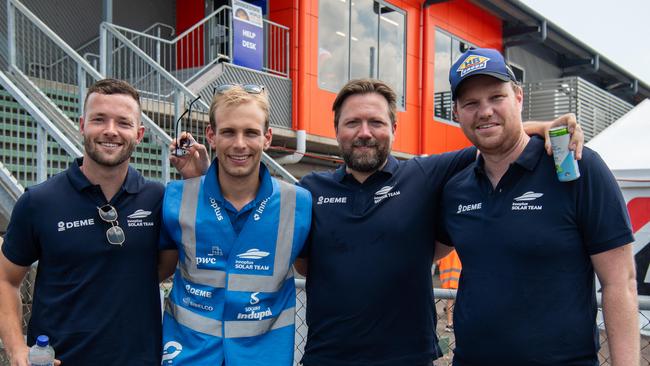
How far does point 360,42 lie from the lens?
15086 mm

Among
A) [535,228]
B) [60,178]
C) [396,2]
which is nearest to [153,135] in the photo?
[60,178]

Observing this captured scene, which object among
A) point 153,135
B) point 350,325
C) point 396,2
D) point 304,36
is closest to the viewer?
point 350,325

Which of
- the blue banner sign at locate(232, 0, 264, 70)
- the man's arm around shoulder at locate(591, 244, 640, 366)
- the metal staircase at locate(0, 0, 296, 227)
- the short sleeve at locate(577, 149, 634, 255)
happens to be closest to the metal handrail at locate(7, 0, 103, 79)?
the metal staircase at locate(0, 0, 296, 227)

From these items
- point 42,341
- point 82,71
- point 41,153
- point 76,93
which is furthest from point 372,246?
point 76,93

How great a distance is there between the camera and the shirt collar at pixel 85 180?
2.92 m

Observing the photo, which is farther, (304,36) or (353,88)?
(304,36)

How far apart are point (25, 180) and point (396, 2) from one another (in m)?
11.3

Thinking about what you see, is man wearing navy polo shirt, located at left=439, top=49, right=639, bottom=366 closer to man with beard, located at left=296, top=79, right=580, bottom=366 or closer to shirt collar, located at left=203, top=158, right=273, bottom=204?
man with beard, located at left=296, top=79, right=580, bottom=366

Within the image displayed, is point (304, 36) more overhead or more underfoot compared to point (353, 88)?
more overhead

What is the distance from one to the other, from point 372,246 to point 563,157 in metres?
0.97

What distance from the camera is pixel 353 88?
3125 millimetres

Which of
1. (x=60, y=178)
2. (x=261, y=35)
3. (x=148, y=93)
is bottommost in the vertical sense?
(x=60, y=178)

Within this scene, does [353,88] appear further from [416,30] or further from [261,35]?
[416,30]

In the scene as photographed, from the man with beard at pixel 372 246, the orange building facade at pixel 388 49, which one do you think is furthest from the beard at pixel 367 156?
the orange building facade at pixel 388 49
